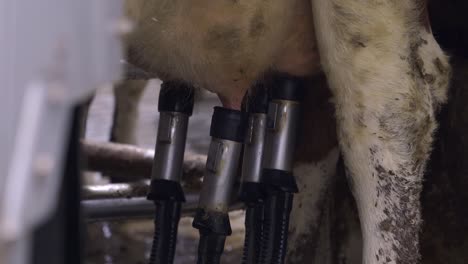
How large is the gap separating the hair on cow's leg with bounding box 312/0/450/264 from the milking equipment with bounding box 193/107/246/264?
27 centimetres

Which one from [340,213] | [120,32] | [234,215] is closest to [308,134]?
[340,213]

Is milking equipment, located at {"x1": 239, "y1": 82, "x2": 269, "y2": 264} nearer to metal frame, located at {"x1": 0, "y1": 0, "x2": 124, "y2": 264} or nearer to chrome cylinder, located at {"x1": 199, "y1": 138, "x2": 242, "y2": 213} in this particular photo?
chrome cylinder, located at {"x1": 199, "y1": 138, "x2": 242, "y2": 213}

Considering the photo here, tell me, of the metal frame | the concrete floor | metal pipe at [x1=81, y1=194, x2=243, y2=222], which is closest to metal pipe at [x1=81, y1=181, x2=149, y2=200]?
metal pipe at [x1=81, y1=194, x2=243, y2=222]

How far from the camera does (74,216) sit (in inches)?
26.7

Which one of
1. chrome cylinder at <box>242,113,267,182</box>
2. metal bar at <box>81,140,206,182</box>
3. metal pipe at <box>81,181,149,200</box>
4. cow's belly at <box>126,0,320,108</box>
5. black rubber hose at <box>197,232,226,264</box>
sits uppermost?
cow's belly at <box>126,0,320,108</box>

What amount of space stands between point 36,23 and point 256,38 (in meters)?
1.26

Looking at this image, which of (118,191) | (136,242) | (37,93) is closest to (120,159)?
(118,191)

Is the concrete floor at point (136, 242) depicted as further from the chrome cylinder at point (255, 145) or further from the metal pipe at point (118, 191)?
the chrome cylinder at point (255, 145)

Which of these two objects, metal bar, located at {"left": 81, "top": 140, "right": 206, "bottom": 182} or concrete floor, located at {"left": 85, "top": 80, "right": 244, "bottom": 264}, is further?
concrete floor, located at {"left": 85, "top": 80, "right": 244, "bottom": 264}

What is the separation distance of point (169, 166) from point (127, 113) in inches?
64.0

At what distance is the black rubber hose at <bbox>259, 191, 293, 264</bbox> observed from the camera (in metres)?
1.83

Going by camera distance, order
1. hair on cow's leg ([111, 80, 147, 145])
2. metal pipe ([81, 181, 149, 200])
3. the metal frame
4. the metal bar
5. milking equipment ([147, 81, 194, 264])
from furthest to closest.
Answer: hair on cow's leg ([111, 80, 147, 145]), the metal bar, metal pipe ([81, 181, 149, 200]), milking equipment ([147, 81, 194, 264]), the metal frame

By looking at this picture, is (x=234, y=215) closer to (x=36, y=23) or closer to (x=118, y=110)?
(x=118, y=110)

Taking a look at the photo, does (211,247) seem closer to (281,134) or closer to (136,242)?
(281,134)
